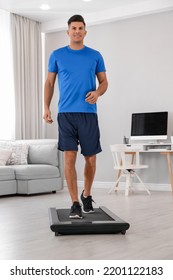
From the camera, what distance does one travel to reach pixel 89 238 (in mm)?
3477

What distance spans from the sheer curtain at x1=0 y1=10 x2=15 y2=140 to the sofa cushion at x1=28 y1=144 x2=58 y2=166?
3.35ft

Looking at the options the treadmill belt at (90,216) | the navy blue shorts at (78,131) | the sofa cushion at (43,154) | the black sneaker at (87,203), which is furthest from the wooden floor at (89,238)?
the sofa cushion at (43,154)

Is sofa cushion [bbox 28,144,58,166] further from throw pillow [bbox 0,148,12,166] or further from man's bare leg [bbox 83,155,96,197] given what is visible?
man's bare leg [bbox 83,155,96,197]

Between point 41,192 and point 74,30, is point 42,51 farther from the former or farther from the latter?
point 74,30

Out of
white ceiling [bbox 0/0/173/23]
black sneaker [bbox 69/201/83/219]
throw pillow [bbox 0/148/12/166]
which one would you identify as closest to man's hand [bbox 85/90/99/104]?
black sneaker [bbox 69/201/83/219]

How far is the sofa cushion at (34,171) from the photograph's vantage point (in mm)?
6586

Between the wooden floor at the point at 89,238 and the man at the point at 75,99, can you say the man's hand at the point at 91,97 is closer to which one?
the man at the point at 75,99

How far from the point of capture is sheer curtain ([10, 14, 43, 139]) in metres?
8.16

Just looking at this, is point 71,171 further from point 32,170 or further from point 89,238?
point 32,170

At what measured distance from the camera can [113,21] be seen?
312 inches

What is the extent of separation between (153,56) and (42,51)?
2339 mm

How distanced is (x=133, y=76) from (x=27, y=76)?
76.8 inches

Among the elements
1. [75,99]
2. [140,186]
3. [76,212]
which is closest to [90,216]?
[76,212]
